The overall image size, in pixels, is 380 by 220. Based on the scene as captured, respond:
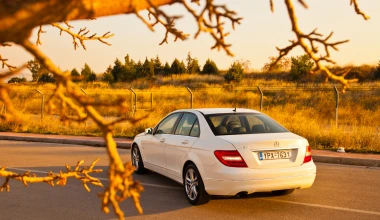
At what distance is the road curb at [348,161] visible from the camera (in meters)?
11.6

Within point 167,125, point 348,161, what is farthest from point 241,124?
point 348,161

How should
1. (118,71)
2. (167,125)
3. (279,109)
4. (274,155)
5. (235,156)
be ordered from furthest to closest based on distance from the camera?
(118,71)
(279,109)
(167,125)
(274,155)
(235,156)

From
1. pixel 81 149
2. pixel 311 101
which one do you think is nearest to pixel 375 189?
pixel 81 149

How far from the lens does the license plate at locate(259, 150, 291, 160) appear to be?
7031mm

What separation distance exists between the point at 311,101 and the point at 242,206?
28409mm

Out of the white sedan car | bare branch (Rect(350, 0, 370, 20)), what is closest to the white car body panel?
the white sedan car

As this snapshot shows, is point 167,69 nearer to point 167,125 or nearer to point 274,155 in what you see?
point 167,125

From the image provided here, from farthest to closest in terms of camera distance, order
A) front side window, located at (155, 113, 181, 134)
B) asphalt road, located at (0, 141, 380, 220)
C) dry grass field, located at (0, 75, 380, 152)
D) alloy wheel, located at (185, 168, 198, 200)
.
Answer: dry grass field, located at (0, 75, 380, 152), front side window, located at (155, 113, 181, 134), alloy wheel, located at (185, 168, 198, 200), asphalt road, located at (0, 141, 380, 220)

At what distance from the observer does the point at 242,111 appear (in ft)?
27.6

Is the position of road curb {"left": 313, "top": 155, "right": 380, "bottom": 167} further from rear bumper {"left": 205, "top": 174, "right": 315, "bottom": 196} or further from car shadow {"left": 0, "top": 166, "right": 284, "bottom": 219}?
rear bumper {"left": 205, "top": 174, "right": 315, "bottom": 196}

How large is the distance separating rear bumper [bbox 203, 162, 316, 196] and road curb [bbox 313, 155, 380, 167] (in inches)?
194

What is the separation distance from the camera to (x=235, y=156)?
22.9ft

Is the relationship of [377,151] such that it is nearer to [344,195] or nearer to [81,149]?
[344,195]

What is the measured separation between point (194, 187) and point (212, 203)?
1.14 feet
